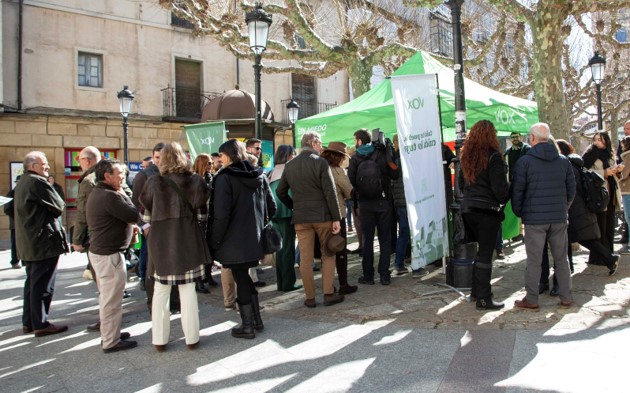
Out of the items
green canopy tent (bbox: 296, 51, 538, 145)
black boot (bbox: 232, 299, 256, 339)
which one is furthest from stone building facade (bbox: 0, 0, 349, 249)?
black boot (bbox: 232, 299, 256, 339)

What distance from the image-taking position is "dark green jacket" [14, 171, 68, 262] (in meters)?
5.12

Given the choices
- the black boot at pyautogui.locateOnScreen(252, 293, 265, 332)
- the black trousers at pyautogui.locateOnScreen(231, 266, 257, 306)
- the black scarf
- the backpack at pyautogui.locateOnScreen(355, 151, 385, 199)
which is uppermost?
the black scarf

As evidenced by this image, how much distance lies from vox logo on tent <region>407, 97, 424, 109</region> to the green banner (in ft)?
13.5

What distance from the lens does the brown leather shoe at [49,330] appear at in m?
5.17

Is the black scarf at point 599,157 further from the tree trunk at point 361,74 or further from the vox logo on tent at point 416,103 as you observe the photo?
the tree trunk at point 361,74

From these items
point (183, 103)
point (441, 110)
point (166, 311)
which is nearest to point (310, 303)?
point (166, 311)

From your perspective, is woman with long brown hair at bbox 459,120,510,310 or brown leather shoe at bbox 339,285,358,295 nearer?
woman with long brown hair at bbox 459,120,510,310

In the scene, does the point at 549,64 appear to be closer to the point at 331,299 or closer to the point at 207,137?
the point at 207,137

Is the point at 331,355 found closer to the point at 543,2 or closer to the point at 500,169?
the point at 500,169

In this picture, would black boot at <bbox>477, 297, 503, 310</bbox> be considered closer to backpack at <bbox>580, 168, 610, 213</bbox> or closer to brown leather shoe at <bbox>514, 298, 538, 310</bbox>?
brown leather shoe at <bbox>514, 298, 538, 310</bbox>

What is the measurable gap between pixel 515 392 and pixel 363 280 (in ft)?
11.2

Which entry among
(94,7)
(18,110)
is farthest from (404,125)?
(94,7)

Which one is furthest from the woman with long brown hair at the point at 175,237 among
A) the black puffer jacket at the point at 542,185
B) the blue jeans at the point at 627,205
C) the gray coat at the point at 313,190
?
the blue jeans at the point at 627,205

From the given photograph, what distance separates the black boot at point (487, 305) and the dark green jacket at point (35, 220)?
13.8 ft
